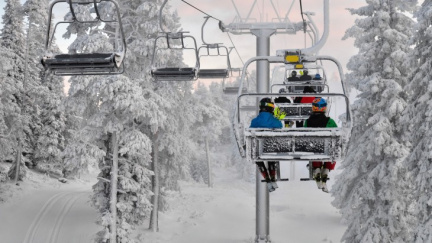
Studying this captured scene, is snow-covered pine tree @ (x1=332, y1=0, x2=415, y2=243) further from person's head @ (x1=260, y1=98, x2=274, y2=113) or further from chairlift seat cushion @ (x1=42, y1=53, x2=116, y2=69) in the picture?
chairlift seat cushion @ (x1=42, y1=53, x2=116, y2=69)

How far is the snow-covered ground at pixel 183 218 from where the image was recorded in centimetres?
2778

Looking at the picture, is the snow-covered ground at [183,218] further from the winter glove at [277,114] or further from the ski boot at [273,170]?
the ski boot at [273,170]

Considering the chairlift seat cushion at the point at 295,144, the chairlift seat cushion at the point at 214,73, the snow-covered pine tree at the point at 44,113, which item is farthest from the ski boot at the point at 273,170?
the snow-covered pine tree at the point at 44,113

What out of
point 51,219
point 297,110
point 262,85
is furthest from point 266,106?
point 51,219

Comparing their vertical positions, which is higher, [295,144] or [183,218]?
[295,144]

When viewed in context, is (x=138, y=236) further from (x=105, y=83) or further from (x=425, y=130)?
(x=425, y=130)

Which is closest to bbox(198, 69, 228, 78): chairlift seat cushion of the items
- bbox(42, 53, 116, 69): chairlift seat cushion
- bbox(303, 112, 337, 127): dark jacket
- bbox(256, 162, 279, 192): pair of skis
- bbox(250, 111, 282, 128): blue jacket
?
bbox(256, 162, 279, 192): pair of skis

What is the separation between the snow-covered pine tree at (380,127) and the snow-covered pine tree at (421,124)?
2567 mm

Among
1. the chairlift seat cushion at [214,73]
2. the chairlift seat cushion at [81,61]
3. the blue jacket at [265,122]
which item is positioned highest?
the chairlift seat cushion at [214,73]

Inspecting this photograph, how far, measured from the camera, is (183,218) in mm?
31250

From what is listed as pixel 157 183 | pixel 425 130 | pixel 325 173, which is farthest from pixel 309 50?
pixel 157 183

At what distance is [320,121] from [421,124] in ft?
24.5

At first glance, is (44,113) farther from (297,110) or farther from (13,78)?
(297,110)

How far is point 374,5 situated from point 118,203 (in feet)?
41.4
